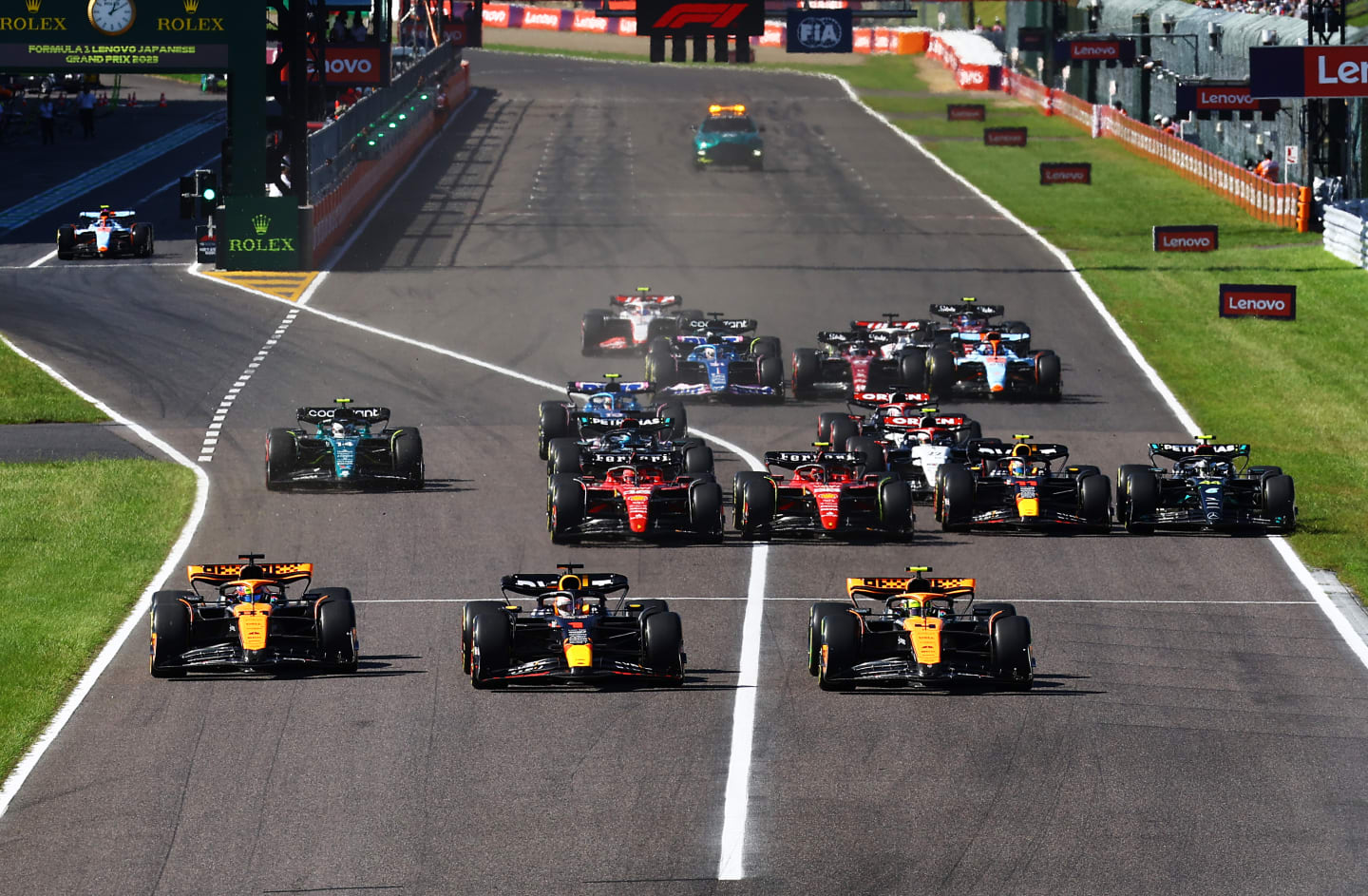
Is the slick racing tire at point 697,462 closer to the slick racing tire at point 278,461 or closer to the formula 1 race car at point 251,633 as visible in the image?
the slick racing tire at point 278,461

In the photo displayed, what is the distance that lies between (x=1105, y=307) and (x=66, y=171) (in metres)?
38.4

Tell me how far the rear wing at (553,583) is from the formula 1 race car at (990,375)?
1694 cm

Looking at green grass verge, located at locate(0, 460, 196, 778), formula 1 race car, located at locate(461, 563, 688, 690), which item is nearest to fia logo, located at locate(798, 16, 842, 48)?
green grass verge, located at locate(0, 460, 196, 778)

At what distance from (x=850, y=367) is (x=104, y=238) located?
76.9 ft

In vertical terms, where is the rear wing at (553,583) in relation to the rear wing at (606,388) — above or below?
below

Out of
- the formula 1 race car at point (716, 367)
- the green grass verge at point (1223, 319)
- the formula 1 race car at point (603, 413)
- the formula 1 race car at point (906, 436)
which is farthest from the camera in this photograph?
the formula 1 race car at point (716, 367)

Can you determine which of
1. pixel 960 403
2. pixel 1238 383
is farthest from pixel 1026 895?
pixel 1238 383

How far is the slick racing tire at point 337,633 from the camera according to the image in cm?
2108

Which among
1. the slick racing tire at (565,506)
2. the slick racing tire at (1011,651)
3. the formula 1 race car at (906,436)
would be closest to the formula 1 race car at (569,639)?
the slick racing tire at (1011,651)

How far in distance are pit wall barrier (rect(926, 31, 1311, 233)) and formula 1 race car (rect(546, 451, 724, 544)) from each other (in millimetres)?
36786

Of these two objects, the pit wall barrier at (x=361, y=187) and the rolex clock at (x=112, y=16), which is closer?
the rolex clock at (x=112, y=16)

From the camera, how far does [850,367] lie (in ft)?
125

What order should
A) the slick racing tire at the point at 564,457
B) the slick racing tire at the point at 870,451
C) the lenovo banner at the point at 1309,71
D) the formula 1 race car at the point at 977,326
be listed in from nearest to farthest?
1. the slick racing tire at the point at 564,457
2. the slick racing tire at the point at 870,451
3. the formula 1 race car at the point at 977,326
4. the lenovo banner at the point at 1309,71

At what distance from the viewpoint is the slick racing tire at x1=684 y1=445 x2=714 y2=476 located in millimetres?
28922
